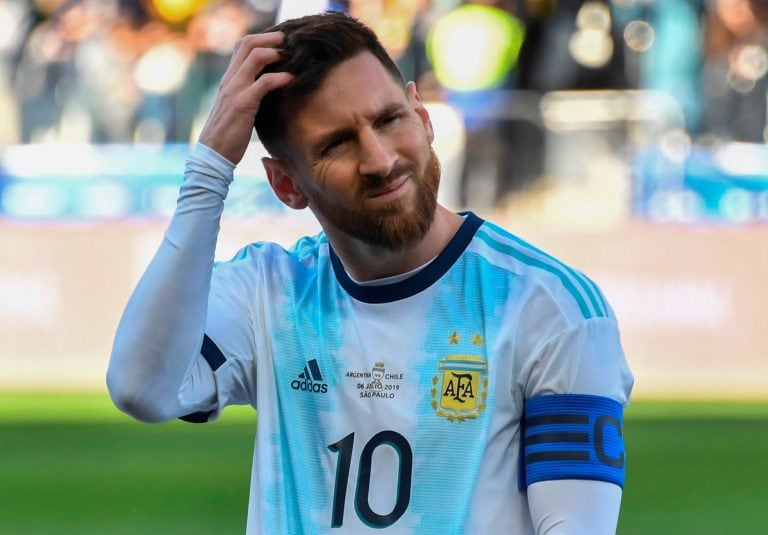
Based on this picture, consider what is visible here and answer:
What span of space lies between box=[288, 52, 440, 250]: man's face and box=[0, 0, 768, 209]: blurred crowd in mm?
9385

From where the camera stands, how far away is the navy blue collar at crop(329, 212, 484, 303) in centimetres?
291

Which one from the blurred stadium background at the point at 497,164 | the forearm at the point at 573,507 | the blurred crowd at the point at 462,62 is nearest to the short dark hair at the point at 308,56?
the forearm at the point at 573,507

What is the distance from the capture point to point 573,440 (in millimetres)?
2650

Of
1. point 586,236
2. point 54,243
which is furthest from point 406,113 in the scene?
point 54,243

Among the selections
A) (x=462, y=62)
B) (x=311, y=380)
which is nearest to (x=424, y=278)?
(x=311, y=380)

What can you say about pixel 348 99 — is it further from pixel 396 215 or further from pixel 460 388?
pixel 460 388

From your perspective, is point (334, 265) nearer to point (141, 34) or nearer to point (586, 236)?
point (586, 236)

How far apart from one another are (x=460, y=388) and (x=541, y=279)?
10.2 inches

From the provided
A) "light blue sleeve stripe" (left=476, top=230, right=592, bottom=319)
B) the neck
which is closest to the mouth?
the neck

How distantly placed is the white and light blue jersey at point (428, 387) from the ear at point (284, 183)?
173 mm

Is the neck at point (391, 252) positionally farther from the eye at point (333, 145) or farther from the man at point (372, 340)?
the eye at point (333, 145)

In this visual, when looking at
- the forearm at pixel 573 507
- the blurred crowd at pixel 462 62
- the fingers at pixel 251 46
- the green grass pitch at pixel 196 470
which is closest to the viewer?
the forearm at pixel 573 507

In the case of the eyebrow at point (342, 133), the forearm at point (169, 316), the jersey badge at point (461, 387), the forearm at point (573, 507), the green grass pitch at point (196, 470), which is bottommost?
the green grass pitch at point (196, 470)

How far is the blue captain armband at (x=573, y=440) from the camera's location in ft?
8.70
